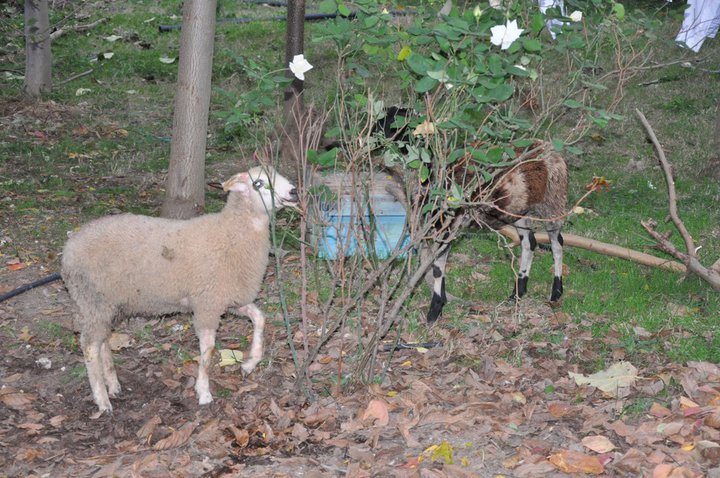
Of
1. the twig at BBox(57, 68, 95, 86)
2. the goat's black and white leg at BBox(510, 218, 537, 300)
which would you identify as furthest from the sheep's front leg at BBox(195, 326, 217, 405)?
the twig at BBox(57, 68, 95, 86)

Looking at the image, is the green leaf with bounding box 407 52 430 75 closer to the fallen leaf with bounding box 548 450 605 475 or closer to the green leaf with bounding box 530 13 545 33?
the green leaf with bounding box 530 13 545 33

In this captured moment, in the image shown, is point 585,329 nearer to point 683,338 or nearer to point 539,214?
point 683,338

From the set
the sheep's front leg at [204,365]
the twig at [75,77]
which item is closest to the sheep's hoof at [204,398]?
the sheep's front leg at [204,365]

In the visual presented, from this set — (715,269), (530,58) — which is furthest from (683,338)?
(530,58)

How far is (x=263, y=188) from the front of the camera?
17.6 ft

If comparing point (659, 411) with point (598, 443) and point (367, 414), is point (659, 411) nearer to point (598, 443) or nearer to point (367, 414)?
point (598, 443)

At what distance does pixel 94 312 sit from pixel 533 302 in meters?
3.48

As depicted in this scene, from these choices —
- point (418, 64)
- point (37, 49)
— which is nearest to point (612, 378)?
point (418, 64)

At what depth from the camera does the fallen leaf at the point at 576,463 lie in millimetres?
4305

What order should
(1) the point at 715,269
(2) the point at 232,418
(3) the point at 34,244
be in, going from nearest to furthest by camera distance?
1. (2) the point at 232,418
2. (1) the point at 715,269
3. (3) the point at 34,244

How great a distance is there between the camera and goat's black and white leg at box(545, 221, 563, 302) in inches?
273

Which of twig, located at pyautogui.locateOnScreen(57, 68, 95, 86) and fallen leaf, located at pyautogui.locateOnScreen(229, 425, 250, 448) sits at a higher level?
twig, located at pyautogui.locateOnScreen(57, 68, 95, 86)

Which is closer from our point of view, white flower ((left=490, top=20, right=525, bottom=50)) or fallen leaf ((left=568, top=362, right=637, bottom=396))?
white flower ((left=490, top=20, right=525, bottom=50))

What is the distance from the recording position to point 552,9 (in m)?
4.58
